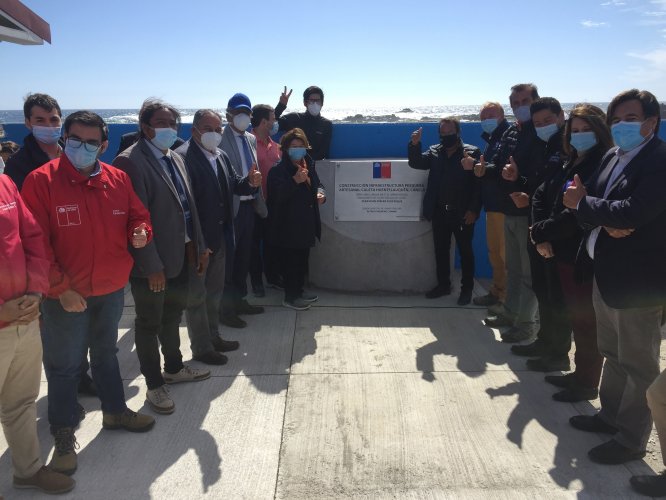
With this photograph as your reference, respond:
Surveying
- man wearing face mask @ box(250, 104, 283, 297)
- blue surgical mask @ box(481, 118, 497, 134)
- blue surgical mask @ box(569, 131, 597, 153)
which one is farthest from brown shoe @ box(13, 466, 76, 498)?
blue surgical mask @ box(481, 118, 497, 134)

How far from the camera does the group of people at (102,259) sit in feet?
8.10

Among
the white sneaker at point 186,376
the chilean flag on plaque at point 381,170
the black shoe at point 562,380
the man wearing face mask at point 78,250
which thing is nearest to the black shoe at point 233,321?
the white sneaker at point 186,376

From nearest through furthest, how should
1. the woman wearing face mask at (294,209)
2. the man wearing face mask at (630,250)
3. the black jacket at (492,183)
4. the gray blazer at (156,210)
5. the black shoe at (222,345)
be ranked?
the man wearing face mask at (630,250), the gray blazer at (156,210), the black shoe at (222,345), the black jacket at (492,183), the woman wearing face mask at (294,209)

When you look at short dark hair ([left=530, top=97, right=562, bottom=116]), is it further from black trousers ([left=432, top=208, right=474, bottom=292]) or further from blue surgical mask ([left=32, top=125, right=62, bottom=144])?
blue surgical mask ([left=32, top=125, right=62, bottom=144])

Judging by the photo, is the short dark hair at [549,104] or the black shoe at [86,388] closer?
the black shoe at [86,388]

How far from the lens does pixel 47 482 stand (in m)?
2.61

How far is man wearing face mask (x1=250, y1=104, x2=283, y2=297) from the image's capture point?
17.0 ft

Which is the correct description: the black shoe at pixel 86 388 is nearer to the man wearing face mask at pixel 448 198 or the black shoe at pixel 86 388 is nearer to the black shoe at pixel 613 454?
the black shoe at pixel 613 454

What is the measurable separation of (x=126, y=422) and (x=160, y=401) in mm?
271

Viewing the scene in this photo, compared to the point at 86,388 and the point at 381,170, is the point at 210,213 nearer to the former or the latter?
the point at 86,388

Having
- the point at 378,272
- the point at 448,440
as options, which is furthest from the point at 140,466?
the point at 378,272

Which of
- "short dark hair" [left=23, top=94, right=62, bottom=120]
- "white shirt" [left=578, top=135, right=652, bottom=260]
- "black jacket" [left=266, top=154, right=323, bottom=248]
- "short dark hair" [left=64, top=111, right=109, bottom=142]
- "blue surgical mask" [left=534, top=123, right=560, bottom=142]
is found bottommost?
"black jacket" [left=266, top=154, right=323, bottom=248]

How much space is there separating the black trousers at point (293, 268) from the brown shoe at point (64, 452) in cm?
267

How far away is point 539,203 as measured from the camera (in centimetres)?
364
